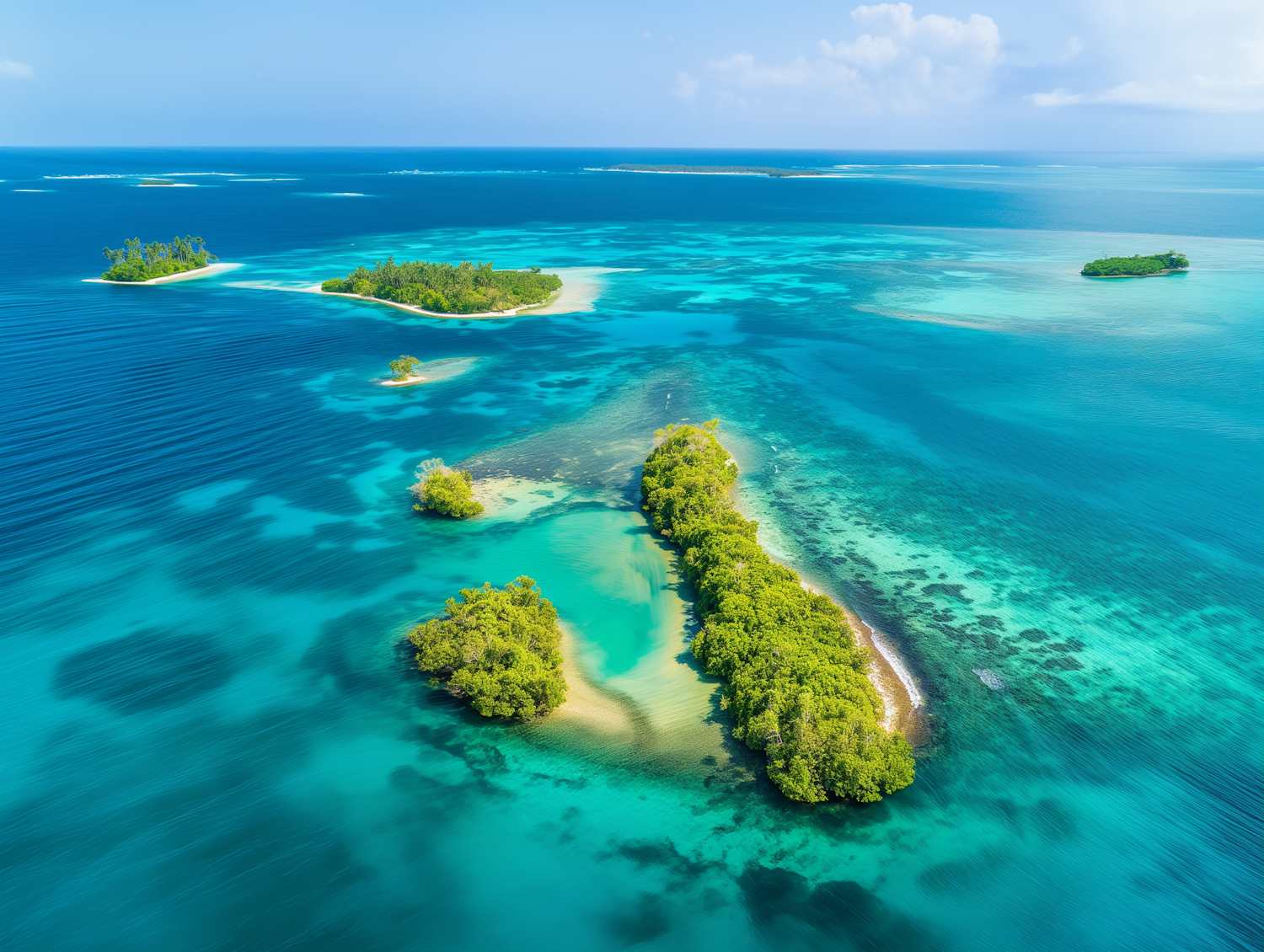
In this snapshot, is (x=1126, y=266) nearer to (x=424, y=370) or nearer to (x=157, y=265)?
(x=424, y=370)

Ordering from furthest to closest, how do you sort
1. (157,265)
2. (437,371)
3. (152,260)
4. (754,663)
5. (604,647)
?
(152,260) → (157,265) → (437,371) → (604,647) → (754,663)

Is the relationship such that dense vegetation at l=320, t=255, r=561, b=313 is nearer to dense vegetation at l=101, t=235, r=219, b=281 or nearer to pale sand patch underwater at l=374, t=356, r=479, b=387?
pale sand patch underwater at l=374, t=356, r=479, b=387

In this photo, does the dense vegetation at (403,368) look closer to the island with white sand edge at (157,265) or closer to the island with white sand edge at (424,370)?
the island with white sand edge at (424,370)

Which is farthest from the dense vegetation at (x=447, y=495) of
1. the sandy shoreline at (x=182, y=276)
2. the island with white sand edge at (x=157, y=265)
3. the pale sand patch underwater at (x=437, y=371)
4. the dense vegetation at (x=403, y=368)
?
the island with white sand edge at (x=157, y=265)

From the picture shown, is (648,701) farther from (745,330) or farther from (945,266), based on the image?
(945,266)

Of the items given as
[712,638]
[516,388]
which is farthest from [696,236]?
[712,638]

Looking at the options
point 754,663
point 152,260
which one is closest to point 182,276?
point 152,260
